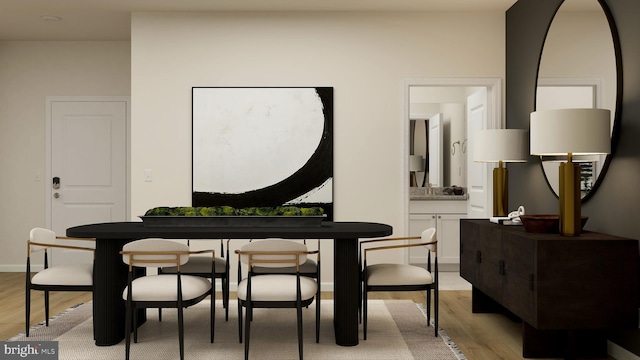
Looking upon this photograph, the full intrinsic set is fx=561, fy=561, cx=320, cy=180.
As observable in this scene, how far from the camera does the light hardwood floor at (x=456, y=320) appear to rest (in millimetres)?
3600

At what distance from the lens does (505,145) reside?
4.57m

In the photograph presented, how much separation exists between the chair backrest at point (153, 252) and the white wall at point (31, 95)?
12.6 ft

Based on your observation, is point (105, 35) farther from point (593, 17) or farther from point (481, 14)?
point (593, 17)

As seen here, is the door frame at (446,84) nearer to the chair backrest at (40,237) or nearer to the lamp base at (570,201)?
the lamp base at (570,201)

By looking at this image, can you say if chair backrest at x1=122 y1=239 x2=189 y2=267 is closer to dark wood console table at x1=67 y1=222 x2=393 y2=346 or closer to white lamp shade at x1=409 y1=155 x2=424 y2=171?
dark wood console table at x1=67 y1=222 x2=393 y2=346

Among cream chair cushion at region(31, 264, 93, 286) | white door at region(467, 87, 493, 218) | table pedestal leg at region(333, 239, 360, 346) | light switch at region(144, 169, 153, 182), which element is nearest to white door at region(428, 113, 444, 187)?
white door at region(467, 87, 493, 218)

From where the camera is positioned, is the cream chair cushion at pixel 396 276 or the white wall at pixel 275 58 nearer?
the cream chair cushion at pixel 396 276

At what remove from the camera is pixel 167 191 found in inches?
218

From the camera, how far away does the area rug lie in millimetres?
3434

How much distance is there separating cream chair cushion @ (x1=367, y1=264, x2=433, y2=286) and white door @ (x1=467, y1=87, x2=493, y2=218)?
2119 mm

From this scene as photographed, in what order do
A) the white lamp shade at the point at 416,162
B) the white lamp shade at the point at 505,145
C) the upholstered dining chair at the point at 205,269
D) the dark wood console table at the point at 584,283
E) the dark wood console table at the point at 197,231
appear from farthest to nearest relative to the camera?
the white lamp shade at the point at 416,162 → the white lamp shade at the point at 505,145 → the upholstered dining chair at the point at 205,269 → the dark wood console table at the point at 197,231 → the dark wood console table at the point at 584,283

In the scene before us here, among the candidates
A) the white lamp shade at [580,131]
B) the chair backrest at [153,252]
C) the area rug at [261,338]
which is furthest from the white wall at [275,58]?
the white lamp shade at [580,131]

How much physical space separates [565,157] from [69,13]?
474cm

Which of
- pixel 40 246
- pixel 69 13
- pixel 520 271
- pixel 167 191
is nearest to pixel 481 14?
pixel 520 271
